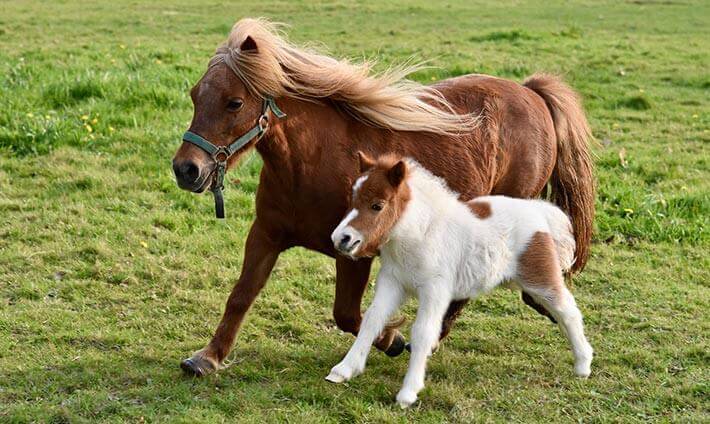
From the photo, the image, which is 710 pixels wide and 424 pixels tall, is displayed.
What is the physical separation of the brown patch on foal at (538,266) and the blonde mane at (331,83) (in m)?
0.78

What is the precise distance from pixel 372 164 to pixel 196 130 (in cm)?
81

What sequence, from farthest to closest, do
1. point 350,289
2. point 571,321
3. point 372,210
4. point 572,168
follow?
1. point 572,168
2. point 350,289
3. point 571,321
4. point 372,210

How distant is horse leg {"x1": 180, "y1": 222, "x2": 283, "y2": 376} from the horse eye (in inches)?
28.1

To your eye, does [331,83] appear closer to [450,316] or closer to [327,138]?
[327,138]

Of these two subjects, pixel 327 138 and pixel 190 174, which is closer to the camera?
pixel 190 174

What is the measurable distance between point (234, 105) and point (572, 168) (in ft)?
7.59

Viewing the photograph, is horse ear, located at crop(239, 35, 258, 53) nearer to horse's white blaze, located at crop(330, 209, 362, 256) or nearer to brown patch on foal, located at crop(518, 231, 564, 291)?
horse's white blaze, located at crop(330, 209, 362, 256)

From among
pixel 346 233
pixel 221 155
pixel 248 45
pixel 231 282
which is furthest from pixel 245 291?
pixel 231 282

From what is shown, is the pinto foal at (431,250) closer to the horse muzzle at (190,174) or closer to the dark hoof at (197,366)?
the horse muzzle at (190,174)

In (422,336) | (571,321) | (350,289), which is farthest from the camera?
(350,289)

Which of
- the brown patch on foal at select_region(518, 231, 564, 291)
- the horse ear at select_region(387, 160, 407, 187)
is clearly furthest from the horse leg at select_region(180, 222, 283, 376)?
the brown patch on foal at select_region(518, 231, 564, 291)

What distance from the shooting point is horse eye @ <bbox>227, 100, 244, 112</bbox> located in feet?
14.4

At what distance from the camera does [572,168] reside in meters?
5.77

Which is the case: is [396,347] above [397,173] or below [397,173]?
below
